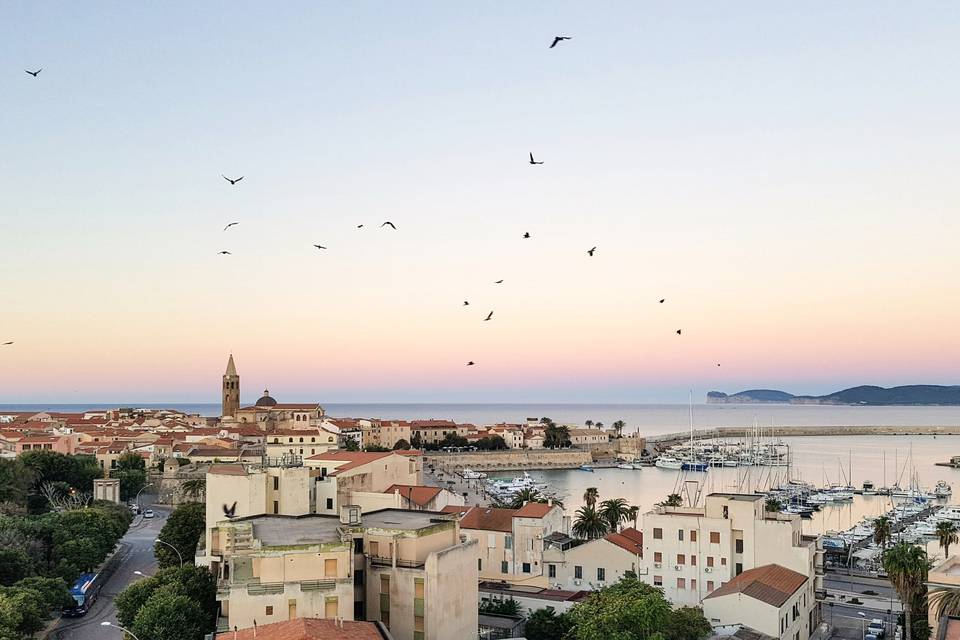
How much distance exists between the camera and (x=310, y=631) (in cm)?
1975

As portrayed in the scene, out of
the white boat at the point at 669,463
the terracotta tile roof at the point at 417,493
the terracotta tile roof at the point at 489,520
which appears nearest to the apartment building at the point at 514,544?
A: the terracotta tile roof at the point at 489,520

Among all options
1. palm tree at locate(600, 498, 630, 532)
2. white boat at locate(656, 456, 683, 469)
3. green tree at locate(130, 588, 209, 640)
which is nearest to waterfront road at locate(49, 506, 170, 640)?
green tree at locate(130, 588, 209, 640)

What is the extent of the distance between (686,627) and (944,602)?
748 centimetres

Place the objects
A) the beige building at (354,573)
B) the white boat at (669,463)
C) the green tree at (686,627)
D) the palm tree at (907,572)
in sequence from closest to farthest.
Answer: the beige building at (354,573) < the green tree at (686,627) < the palm tree at (907,572) < the white boat at (669,463)

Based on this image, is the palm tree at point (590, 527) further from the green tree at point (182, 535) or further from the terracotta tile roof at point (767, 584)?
the green tree at point (182, 535)

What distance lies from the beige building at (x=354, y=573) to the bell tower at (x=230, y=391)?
321 feet

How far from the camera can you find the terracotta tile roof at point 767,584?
29562 millimetres

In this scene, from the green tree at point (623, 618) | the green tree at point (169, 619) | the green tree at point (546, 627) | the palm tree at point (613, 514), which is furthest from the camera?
the palm tree at point (613, 514)

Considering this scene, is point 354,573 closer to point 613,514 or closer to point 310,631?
point 310,631

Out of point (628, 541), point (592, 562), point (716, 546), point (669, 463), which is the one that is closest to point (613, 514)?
point (628, 541)

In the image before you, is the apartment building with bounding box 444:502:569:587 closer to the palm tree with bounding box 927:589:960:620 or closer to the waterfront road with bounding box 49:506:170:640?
the waterfront road with bounding box 49:506:170:640

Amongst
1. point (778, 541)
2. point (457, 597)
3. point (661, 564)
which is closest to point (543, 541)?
point (661, 564)

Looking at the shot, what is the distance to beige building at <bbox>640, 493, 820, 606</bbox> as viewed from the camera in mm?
33719

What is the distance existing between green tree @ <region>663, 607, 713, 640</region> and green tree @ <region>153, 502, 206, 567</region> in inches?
903
